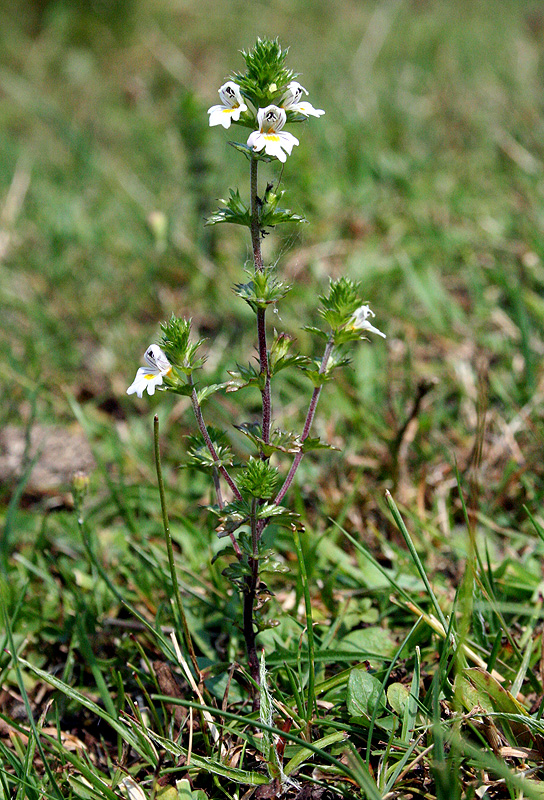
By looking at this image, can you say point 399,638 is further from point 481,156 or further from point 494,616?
point 481,156

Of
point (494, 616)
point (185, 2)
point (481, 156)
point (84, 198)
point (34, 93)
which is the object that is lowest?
point (494, 616)

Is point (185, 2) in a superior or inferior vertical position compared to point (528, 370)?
superior

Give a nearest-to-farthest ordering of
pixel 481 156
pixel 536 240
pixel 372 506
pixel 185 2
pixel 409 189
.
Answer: pixel 372 506, pixel 536 240, pixel 409 189, pixel 481 156, pixel 185 2

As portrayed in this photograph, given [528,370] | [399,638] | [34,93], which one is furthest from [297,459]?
[34,93]

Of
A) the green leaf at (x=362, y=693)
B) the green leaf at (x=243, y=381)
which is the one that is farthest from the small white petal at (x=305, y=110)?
the green leaf at (x=362, y=693)

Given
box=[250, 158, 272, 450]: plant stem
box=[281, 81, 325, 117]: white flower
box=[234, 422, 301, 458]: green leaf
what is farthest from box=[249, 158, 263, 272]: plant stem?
box=[234, 422, 301, 458]: green leaf

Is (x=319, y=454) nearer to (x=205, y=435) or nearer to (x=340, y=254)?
(x=205, y=435)

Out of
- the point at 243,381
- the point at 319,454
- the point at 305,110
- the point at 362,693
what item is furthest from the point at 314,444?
the point at 319,454
